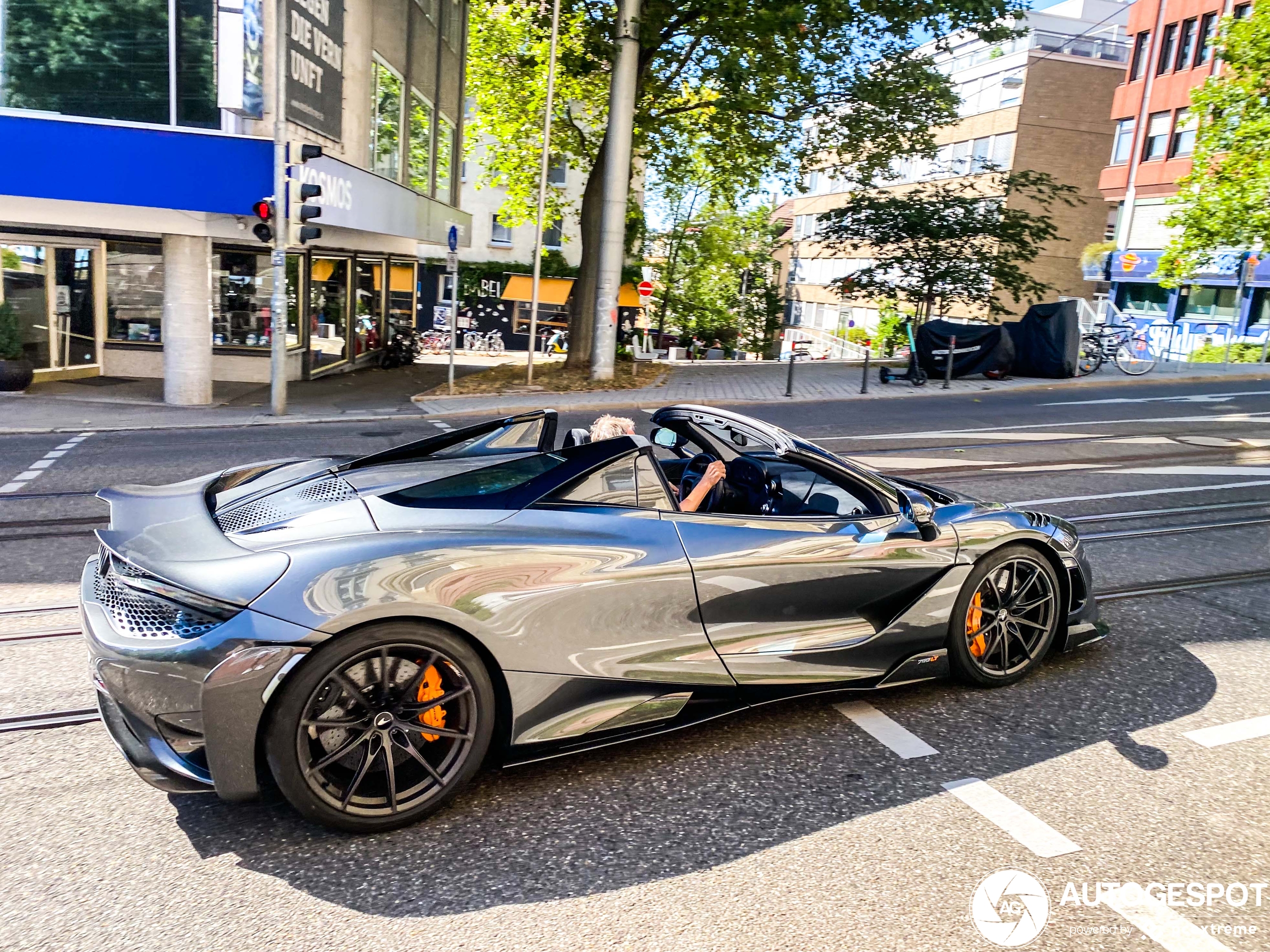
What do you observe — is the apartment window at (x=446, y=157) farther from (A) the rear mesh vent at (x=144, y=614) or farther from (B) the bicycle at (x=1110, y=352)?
(A) the rear mesh vent at (x=144, y=614)

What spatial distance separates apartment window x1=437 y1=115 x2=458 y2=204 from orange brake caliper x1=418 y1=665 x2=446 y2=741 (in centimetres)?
2677

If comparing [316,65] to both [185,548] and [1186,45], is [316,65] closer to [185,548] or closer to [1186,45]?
[185,548]

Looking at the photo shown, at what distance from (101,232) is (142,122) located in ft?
13.4

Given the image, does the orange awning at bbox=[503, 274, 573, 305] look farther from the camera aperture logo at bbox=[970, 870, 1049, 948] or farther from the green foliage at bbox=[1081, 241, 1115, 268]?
the camera aperture logo at bbox=[970, 870, 1049, 948]

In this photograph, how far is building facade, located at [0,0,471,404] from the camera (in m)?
15.9

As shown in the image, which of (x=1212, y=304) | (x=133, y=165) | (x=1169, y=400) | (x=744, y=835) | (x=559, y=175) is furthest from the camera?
(x=559, y=175)

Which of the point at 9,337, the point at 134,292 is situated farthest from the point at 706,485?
the point at 134,292

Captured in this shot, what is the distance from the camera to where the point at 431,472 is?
420cm

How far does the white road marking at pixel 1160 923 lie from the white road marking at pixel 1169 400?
49.1ft

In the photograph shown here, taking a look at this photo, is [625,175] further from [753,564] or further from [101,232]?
[753,564]

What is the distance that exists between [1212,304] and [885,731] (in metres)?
46.5

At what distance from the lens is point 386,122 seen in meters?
23.1

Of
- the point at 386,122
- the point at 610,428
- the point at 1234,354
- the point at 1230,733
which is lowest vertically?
the point at 1230,733

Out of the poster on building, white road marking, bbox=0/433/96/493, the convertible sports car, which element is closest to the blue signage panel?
the poster on building
